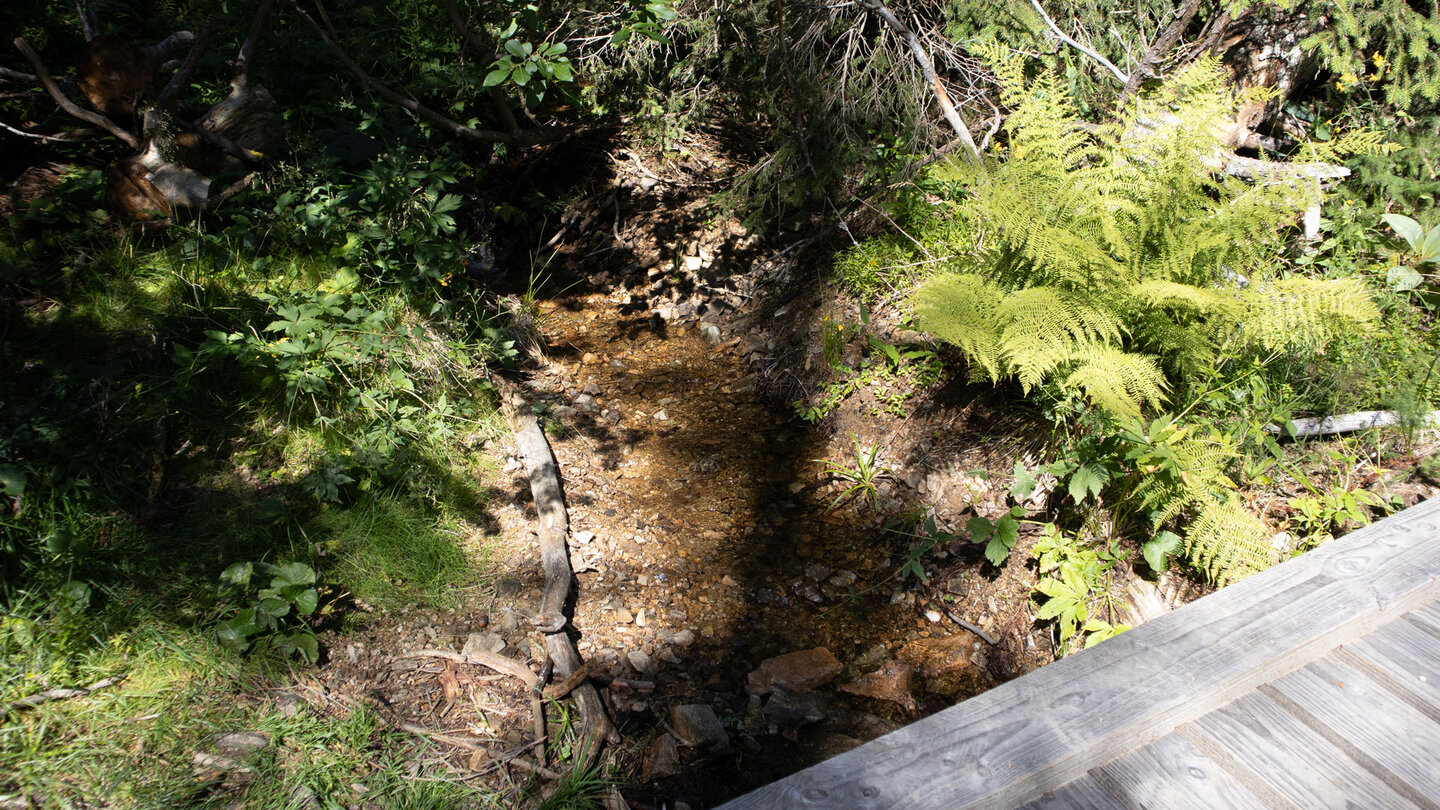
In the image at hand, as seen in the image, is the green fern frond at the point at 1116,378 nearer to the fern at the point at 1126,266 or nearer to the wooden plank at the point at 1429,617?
the fern at the point at 1126,266

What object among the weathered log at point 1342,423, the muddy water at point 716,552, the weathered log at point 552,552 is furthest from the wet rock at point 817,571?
the weathered log at point 1342,423

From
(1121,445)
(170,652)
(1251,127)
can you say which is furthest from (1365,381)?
(170,652)

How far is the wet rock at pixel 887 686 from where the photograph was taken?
2.77m

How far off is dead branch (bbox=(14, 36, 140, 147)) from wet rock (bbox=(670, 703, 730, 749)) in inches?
153

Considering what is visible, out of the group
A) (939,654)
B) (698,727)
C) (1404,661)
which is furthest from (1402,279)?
(698,727)

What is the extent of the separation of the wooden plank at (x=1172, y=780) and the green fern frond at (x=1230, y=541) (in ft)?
3.05

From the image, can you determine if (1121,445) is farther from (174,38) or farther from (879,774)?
(174,38)

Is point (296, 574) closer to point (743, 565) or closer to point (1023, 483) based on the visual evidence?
point (743, 565)

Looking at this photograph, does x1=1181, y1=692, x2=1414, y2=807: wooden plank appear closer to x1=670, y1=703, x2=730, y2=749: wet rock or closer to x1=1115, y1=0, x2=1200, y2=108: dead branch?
x1=670, y1=703, x2=730, y2=749: wet rock

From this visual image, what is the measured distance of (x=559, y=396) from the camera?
4410mm

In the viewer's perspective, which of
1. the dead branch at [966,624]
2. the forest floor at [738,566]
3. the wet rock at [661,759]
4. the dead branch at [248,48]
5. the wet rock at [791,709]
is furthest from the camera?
the dead branch at [248,48]

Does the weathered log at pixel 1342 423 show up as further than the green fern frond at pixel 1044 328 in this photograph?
Yes

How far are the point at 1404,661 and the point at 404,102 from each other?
5.20 m

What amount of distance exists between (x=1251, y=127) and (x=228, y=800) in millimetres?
6127
